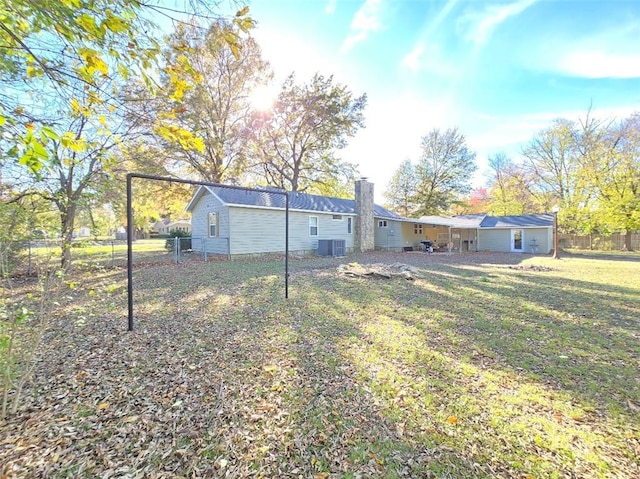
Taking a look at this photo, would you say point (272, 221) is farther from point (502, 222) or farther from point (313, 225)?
point (502, 222)

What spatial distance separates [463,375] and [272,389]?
7.24 feet

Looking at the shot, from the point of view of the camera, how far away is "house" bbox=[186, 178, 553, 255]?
1380 centimetres

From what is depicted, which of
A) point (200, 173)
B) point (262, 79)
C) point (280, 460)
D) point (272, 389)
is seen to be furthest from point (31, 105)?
point (262, 79)

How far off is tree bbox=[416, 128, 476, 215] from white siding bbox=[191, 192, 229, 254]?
24660 millimetres

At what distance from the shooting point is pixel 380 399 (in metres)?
2.78

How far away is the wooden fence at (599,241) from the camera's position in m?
21.3

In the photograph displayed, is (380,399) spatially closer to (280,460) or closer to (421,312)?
(280,460)

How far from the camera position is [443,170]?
1211 inches

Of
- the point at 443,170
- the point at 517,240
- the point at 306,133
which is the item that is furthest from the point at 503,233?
the point at 306,133

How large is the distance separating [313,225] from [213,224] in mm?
5699

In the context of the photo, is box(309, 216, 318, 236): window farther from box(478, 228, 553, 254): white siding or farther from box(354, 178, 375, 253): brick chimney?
box(478, 228, 553, 254): white siding

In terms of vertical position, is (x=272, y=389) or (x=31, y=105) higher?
(x=31, y=105)

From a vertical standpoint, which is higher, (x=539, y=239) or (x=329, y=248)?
(x=539, y=239)

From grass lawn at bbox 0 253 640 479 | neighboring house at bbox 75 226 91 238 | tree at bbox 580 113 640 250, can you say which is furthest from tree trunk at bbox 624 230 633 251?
neighboring house at bbox 75 226 91 238
